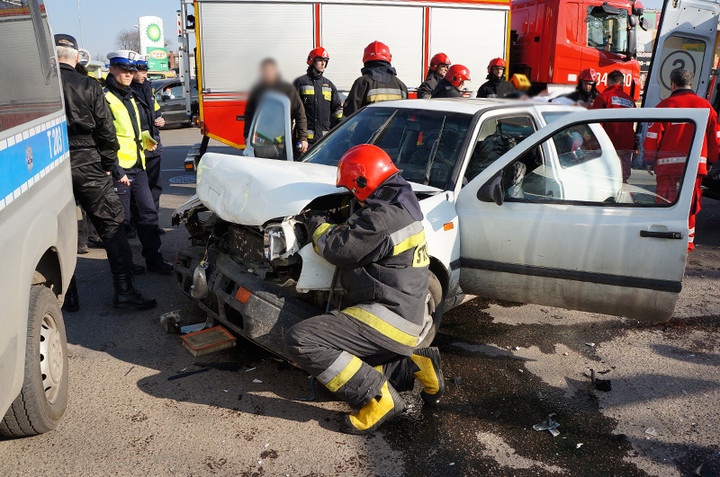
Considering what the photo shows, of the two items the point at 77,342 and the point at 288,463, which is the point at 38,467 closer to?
the point at 288,463

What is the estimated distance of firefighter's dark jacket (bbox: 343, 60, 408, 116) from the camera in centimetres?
680

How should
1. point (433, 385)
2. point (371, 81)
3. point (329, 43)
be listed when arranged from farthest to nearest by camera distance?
point (329, 43) < point (371, 81) < point (433, 385)

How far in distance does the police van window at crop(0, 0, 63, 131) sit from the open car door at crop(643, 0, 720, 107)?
7.94 metres

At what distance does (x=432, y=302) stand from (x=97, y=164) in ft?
8.80

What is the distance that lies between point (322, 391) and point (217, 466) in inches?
33.9

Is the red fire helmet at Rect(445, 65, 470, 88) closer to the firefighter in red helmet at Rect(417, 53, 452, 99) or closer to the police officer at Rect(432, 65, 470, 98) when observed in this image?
the police officer at Rect(432, 65, 470, 98)

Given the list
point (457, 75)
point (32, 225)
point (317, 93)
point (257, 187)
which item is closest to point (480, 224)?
point (257, 187)

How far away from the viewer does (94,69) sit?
9.48m

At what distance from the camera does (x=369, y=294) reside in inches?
124

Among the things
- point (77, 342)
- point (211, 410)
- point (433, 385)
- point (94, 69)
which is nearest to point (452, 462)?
point (433, 385)

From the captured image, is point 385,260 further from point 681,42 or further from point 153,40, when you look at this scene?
point 153,40

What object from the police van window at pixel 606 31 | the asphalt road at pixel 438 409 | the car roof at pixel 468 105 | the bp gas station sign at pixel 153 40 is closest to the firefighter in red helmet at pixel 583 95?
the car roof at pixel 468 105

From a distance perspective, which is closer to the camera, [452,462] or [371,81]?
[452,462]

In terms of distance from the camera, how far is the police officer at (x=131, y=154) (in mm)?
5172
